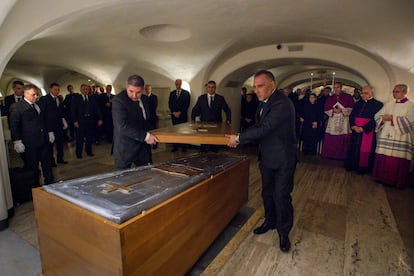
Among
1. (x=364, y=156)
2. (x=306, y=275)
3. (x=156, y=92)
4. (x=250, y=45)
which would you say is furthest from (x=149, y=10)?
(x=156, y=92)

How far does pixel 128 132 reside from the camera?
2.17m

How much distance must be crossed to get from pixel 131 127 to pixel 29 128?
1776 mm

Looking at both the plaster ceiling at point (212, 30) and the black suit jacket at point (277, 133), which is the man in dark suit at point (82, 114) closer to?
the plaster ceiling at point (212, 30)

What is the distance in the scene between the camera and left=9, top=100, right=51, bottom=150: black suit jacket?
2965 mm

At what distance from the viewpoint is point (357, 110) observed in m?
4.20

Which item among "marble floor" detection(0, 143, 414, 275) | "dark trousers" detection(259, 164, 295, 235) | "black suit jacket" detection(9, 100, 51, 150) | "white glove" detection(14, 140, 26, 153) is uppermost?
"black suit jacket" detection(9, 100, 51, 150)

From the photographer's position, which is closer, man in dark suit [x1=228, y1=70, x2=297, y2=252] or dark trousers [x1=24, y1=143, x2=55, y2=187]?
man in dark suit [x1=228, y1=70, x2=297, y2=252]

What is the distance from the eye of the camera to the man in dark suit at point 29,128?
9.75 ft

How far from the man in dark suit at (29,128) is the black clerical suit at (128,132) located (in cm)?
151

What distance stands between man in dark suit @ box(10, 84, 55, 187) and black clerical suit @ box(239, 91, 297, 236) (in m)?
2.68

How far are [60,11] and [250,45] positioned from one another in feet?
11.8

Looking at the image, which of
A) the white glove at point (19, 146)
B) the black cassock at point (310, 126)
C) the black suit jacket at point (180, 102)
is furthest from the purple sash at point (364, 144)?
the white glove at point (19, 146)

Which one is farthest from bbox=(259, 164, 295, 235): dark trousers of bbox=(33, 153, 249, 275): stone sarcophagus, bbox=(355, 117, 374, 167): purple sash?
bbox=(355, 117, 374, 167): purple sash

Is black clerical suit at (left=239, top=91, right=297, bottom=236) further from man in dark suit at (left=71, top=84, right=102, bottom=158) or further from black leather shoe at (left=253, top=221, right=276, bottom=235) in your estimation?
man in dark suit at (left=71, top=84, right=102, bottom=158)
